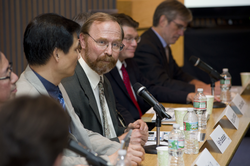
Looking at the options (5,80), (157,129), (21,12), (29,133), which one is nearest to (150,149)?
(157,129)

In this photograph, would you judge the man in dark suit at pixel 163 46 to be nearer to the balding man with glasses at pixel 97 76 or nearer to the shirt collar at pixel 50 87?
the balding man with glasses at pixel 97 76

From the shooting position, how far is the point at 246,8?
4.68 m

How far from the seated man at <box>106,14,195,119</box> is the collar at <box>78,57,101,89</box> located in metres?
0.53

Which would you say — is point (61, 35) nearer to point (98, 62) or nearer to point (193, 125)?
point (98, 62)

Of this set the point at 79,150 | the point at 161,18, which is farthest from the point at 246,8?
the point at 79,150

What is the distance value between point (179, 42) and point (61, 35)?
3.76m

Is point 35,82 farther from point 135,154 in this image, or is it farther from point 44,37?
point 135,154

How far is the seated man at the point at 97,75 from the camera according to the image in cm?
171

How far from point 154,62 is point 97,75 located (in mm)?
1304

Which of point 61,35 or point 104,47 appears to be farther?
point 104,47

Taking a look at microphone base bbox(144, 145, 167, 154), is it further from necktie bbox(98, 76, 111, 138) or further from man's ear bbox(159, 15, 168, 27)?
man's ear bbox(159, 15, 168, 27)

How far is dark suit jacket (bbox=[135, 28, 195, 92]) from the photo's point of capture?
299 centimetres

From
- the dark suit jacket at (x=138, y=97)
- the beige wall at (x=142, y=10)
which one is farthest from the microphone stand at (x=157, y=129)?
the beige wall at (x=142, y=10)

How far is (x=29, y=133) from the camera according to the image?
54cm
